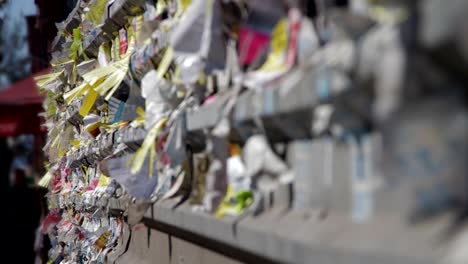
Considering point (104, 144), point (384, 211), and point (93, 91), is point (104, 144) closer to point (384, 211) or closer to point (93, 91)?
point (93, 91)

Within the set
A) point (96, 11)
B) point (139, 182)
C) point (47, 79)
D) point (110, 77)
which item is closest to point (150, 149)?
point (139, 182)

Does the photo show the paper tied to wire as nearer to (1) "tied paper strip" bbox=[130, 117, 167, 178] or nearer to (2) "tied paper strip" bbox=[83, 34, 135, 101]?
(1) "tied paper strip" bbox=[130, 117, 167, 178]

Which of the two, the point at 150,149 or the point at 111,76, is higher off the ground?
the point at 111,76

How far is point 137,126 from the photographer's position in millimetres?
3453

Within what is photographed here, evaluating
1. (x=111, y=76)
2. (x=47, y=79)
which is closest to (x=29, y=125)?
(x=47, y=79)

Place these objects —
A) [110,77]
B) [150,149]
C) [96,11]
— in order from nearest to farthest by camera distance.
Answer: [150,149] → [110,77] → [96,11]

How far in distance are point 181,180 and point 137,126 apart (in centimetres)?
70

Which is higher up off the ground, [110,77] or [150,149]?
[110,77]

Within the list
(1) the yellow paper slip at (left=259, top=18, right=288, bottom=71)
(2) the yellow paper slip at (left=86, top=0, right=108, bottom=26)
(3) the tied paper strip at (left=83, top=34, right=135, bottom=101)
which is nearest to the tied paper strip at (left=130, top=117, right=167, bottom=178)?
(3) the tied paper strip at (left=83, top=34, right=135, bottom=101)

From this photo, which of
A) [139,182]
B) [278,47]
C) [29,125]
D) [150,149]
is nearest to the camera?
[278,47]

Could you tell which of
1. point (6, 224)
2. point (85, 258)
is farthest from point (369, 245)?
point (6, 224)

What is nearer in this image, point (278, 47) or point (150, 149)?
point (278, 47)

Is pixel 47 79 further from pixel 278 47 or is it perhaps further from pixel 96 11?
pixel 278 47

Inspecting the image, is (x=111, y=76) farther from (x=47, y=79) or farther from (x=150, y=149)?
(x=47, y=79)
